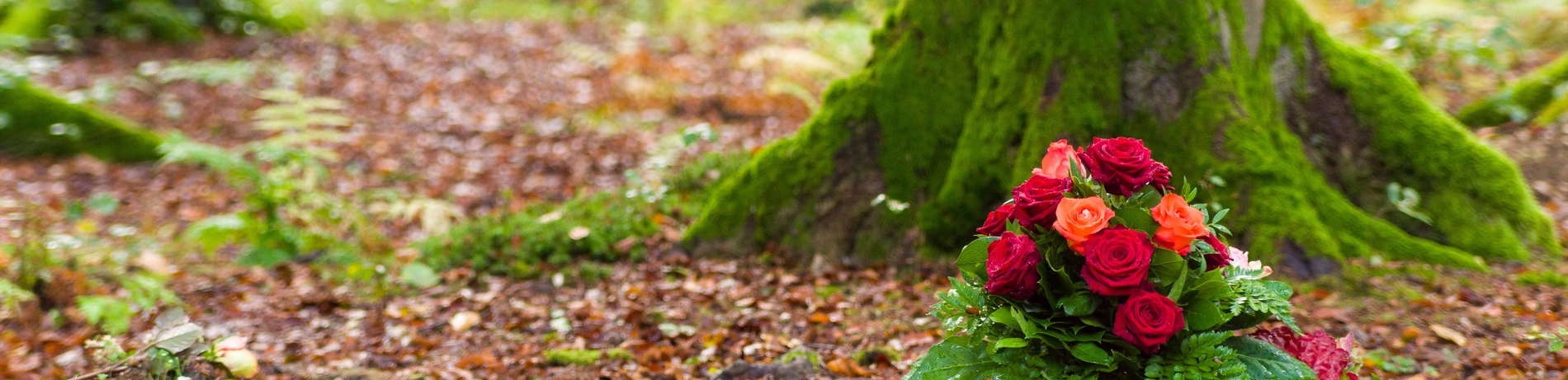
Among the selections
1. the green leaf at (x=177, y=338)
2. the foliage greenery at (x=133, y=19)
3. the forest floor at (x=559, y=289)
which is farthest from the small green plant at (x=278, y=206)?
the foliage greenery at (x=133, y=19)

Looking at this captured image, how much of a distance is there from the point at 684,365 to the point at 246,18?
Answer: 9773 millimetres

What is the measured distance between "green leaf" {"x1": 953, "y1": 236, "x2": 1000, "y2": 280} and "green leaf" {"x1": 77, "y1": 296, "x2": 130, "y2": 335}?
337 centimetres

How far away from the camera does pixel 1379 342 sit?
3.28m

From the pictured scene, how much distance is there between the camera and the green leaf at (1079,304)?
2123 mm

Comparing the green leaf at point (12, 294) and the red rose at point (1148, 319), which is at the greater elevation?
the red rose at point (1148, 319)

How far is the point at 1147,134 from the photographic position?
3.88 m

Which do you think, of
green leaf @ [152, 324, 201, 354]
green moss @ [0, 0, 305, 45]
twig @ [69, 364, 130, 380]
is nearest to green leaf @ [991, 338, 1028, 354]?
green leaf @ [152, 324, 201, 354]

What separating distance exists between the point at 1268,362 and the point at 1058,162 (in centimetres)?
66

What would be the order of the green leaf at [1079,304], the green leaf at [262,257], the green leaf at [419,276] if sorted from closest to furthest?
the green leaf at [1079,304] < the green leaf at [419,276] < the green leaf at [262,257]

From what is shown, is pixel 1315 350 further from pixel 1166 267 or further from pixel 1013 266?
pixel 1013 266

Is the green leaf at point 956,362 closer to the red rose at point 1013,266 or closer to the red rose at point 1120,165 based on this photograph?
the red rose at point 1013,266

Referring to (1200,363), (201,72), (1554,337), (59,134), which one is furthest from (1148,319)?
(201,72)

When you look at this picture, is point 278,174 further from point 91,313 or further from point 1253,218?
point 1253,218

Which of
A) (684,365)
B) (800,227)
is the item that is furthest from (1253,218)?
(684,365)
